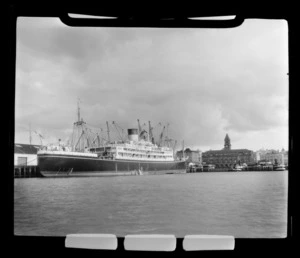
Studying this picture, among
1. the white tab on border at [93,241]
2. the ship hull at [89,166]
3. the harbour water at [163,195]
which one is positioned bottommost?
the harbour water at [163,195]

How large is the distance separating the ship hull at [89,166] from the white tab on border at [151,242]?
2828cm

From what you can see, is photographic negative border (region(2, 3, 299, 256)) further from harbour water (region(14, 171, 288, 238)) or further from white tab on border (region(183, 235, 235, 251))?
harbour water (region(14, 171, 288, 238))

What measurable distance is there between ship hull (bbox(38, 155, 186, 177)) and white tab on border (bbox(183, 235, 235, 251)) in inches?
1115

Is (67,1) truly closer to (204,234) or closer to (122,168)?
(204,234)

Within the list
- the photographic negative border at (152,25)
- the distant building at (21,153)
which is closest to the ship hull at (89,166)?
the distant building at (21,153)

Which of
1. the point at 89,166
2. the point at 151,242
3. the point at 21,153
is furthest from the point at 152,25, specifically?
the point at 89,166

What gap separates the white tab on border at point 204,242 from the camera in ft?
2.70

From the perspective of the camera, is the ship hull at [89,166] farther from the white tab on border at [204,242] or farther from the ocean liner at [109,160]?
the white tab on border at [204,242]

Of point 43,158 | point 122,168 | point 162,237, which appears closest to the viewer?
point 162,237

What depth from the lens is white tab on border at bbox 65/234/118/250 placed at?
0.84m

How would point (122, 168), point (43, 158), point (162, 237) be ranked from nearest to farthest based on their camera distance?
point (162, 237), point (43, 158), point (122, 168)
